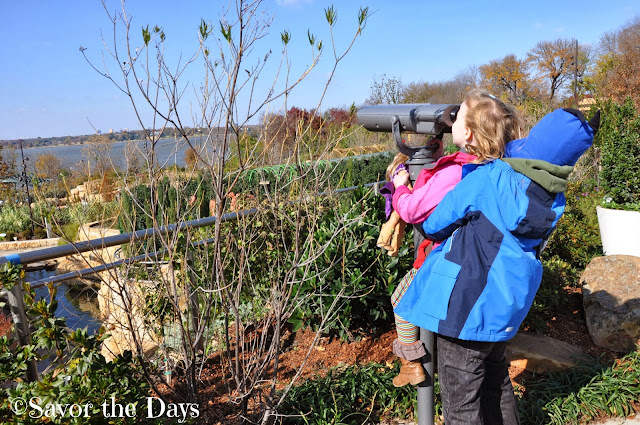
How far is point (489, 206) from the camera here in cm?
179

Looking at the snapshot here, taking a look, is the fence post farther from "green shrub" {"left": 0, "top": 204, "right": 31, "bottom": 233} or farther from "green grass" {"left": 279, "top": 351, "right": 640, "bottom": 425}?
"green shrub" {"left": 0, "top": 204, "right": 31, "bottom": 233}

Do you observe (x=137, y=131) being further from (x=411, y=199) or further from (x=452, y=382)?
(x=452, y=382)

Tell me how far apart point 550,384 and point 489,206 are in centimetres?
175

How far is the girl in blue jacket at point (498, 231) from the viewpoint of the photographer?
1.77 metres

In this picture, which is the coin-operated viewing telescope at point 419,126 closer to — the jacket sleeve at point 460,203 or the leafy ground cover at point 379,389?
the jacket sleeve at point 460,203

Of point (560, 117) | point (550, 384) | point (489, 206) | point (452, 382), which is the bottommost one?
point (550, 384)

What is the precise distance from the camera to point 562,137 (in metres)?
1.75

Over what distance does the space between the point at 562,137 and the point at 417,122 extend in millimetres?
548

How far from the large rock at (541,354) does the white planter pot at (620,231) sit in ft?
6.30

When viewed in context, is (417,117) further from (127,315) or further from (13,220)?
(13,220)

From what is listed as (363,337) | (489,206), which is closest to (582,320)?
(363,337)

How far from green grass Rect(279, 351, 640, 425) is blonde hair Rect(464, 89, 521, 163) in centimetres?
147

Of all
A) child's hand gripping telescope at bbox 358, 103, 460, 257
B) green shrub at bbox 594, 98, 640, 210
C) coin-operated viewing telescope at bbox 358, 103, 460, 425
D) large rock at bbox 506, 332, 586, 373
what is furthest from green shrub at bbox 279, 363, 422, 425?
green shrub at bbox 594, 98, 640, 210

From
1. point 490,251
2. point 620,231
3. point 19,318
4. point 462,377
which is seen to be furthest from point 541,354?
point 19,318
